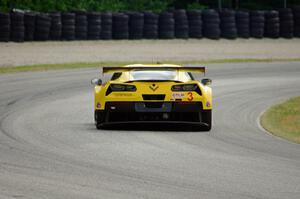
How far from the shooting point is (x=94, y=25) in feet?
133

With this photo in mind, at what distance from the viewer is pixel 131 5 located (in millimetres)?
56562

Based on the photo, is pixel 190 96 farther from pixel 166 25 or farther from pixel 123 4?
pixel 123 4

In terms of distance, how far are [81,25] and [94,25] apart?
2.18ft

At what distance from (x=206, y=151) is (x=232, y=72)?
18228 millimetres

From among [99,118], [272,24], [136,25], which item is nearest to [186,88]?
[99,118]

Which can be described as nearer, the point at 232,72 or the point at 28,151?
the point at 28,151

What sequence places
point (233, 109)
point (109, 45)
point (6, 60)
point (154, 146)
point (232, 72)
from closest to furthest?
point (154, 146), point (233, 109), point (232, 72), point (6, 60), point (109, 45)

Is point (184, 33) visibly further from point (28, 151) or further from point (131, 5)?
point (28, 151)

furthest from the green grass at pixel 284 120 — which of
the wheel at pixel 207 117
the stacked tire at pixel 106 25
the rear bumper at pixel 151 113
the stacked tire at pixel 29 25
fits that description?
the stacked tire at pixel 106 25

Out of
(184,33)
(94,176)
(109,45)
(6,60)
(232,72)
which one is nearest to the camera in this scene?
(94,176)

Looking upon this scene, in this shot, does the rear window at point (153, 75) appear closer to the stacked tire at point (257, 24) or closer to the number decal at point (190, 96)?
the number decal at point (190, 96)

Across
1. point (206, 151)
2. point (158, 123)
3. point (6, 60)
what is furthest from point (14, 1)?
point (206, 151)

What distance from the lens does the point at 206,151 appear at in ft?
43.5

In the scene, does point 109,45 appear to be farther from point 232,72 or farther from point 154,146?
point 154,146
